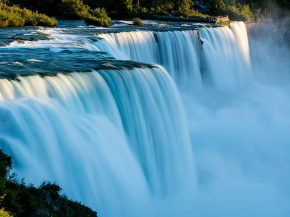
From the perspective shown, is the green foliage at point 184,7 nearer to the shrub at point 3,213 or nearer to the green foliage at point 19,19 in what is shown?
the green foliage at point 19,19

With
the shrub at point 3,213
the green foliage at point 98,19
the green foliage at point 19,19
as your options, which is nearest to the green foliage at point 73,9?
the green foliage at point 98,19

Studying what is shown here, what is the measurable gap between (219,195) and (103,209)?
4.51m

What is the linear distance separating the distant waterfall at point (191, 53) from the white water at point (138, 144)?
9 centimetres

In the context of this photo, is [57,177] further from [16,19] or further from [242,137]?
[16,19]

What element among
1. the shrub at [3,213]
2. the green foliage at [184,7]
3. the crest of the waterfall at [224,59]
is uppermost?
the shrub at [3,213]

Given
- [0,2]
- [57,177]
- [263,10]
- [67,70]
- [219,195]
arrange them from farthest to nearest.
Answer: [263,10] → [0,2] → [219,195] → [67,70] → [57,177]

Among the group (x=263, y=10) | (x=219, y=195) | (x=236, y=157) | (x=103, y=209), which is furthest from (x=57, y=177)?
(x=263, y=10)

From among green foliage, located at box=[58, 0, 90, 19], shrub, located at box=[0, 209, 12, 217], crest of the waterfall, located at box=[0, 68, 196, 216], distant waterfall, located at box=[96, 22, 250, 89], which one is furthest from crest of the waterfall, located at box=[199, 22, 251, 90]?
shrub, located at box=[0, 209, 12, 217]

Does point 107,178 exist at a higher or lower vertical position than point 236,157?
higher

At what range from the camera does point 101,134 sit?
10227mm

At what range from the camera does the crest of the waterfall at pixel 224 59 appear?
25406mm

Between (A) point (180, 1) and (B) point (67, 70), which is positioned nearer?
(B) point (67, 70)

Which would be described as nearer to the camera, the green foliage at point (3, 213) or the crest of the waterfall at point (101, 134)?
the green foliage at point (3, 213)

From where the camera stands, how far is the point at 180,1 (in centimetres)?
3900
